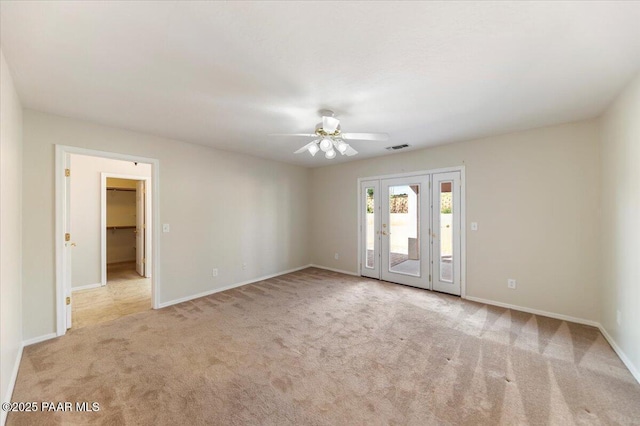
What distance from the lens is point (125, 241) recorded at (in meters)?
6.68

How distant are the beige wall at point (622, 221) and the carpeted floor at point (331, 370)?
320 mm

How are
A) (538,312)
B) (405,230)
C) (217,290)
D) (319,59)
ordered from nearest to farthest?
1. (319,59)
2. (538,312)
3. (217,290)
4. (405,230)

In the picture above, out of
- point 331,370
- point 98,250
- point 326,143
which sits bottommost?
point 331,370

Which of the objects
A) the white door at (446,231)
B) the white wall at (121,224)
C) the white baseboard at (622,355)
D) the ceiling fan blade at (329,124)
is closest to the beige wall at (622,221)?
the white baseboard at (622,355)

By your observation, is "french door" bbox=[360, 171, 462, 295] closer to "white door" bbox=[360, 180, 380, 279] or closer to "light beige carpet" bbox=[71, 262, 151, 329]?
"white door" bbox=[360, 180, 380, 279]

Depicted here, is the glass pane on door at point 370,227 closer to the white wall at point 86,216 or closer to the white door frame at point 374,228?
the white door frame at point 374,228

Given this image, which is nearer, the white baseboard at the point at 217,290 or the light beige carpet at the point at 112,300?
the light beige carpet at the point at 112,300

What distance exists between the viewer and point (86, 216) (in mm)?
4578

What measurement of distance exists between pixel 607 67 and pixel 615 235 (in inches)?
66.3

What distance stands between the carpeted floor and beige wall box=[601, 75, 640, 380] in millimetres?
320

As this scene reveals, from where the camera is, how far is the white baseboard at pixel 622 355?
204 centimetres

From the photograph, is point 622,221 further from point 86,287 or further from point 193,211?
point 86,287

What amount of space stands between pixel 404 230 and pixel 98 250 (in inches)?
231

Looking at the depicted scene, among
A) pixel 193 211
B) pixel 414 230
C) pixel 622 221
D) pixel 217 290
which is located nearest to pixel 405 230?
pixel 414 230
